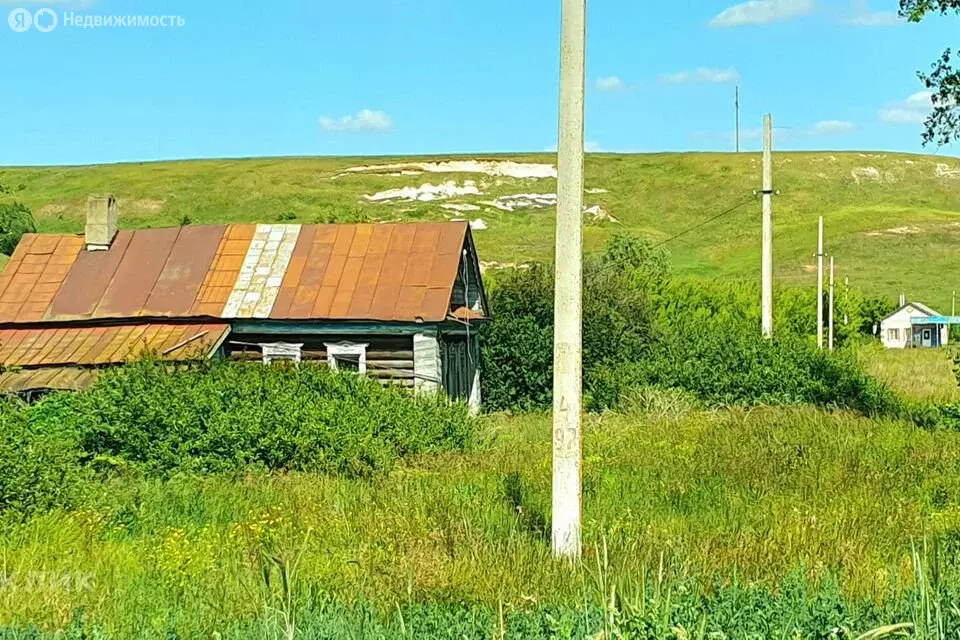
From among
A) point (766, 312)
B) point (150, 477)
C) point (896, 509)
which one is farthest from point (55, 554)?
point (766, 312)

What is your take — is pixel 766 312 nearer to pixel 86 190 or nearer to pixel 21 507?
pixel 21 507

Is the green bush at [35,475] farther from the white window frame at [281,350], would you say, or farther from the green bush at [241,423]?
the white window frame at [281,350]

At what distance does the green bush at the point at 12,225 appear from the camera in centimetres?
6084

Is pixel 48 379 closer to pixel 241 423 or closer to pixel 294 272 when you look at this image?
pixel 294 272

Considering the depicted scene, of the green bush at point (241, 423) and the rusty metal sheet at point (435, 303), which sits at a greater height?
the rusty metal sheet at point (435, 303)

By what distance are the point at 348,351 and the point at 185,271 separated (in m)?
4.18

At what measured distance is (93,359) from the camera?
2102 centimetres

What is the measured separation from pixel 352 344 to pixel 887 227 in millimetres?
88476

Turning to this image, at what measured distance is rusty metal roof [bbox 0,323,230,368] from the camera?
21.0 metres

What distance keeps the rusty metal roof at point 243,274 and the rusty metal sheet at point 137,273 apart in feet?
0.07

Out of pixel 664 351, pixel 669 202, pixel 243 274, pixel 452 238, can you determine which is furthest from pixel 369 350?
pixel 669 202

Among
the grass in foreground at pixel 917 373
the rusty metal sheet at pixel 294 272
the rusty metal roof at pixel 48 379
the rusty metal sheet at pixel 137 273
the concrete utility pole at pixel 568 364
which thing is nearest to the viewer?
the concrete utility pole at pixel 568 364

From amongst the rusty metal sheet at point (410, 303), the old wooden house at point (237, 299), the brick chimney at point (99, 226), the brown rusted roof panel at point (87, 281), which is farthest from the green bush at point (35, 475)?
the brick chimney at point (99, 226)

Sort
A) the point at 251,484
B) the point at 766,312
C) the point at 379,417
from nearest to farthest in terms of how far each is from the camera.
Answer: the point at 251,484
the point at 379,417
the point at 766,312
